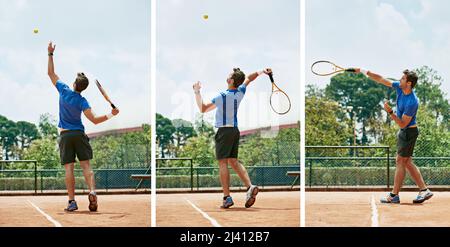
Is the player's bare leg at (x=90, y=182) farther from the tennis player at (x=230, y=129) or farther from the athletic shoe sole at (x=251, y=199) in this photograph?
the athletic shoe sole at (x=251, y=199)

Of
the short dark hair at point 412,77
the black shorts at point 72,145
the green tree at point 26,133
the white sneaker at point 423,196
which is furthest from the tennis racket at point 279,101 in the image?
the green tree at point 26,133

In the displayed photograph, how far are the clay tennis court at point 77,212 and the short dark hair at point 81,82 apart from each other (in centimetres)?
92

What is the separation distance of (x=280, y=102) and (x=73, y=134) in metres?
1.76

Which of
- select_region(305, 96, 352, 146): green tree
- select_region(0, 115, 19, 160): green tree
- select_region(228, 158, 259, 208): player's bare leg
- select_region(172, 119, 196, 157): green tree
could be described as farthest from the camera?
select_region(305, 96, 352, 146): green tree

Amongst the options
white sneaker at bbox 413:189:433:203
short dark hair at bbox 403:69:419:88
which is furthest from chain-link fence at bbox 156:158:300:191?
short dark hair at bbox 403:69:419:88

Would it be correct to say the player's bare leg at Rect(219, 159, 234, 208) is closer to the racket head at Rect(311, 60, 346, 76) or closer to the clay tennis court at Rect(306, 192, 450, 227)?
the clay tennis court at Rect(306, 192, 450, 227)

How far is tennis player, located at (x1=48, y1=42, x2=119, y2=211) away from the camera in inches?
241

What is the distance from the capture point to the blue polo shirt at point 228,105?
6.17m

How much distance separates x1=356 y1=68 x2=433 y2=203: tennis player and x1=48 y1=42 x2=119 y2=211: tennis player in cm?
230

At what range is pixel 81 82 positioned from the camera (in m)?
6.19

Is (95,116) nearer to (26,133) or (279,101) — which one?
(26,133)
